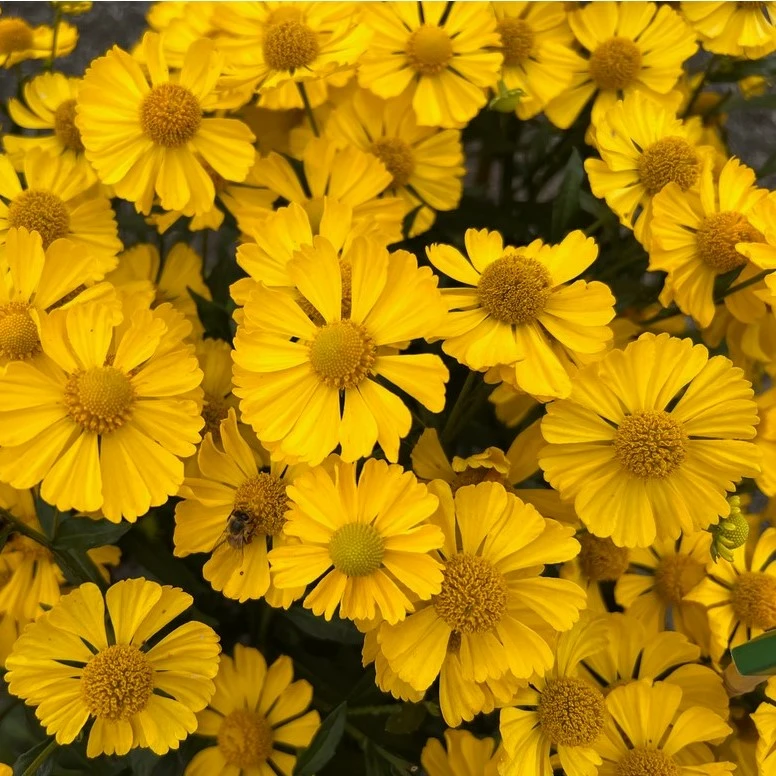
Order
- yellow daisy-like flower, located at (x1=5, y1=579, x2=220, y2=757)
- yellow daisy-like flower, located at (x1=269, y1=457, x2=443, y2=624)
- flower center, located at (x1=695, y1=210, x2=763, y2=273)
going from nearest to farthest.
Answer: yellow daisy-like flower, located at (x1=269, y1=457, x2=443, y2=624) < yellow daisy-like flower, located at (x1=5, y1=579, x2=220, y2=757) < flower center, located at (x1=695, y1=210, x2=763, y2=273)

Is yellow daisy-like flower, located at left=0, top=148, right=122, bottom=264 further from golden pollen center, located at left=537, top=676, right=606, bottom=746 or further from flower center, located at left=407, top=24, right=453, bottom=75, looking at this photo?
golden pollen center, located at left=537, top=676, right=606, bottom=746

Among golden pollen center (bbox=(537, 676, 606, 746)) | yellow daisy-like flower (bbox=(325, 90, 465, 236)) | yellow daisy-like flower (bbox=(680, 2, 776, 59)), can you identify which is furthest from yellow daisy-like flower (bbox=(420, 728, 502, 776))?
yellow daisy-like flower (bbox=(680, 2, 776, 59))

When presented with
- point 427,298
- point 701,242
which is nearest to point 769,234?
point 701,242

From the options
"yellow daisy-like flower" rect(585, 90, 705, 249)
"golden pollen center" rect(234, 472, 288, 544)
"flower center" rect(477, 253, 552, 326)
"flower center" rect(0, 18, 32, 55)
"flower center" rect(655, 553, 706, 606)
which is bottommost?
"golden pollen center" rect(234, 472, 288, 544)

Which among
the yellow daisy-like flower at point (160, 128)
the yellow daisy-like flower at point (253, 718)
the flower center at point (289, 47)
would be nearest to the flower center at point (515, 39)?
the flower center at point (289, 47)

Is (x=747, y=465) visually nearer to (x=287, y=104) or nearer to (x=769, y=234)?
(x=769, y=234)

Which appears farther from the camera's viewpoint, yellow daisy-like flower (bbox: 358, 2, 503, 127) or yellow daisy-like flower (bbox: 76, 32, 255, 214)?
yellow daisy-like flower (bbox: 358, 2, 503, 127)
